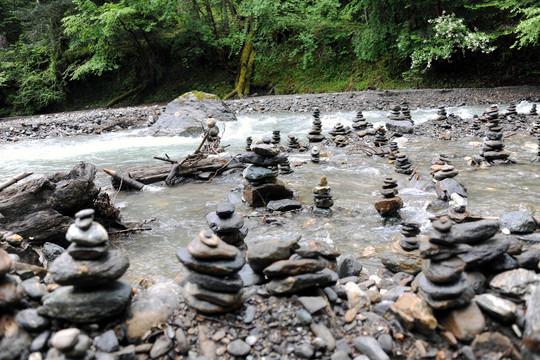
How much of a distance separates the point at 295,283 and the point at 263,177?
3.89m

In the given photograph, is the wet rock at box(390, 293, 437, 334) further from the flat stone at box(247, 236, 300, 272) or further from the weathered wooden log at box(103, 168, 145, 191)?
the weathered wooden log at box(103, 168, 145, 191)

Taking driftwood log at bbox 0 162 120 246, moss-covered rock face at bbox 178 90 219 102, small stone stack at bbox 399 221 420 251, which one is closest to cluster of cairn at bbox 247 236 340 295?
small stone stack at bbox 399 221 420 251

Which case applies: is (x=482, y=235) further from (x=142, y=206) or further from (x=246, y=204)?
(x=142, y=206)

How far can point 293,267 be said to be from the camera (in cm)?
308

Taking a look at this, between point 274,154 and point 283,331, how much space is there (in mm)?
4339

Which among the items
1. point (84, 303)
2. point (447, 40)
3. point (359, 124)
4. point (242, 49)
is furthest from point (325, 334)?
point (242, 49)

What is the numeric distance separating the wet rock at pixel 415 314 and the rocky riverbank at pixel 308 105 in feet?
52.5

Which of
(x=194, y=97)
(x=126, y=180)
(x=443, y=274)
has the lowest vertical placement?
(x=126, y=180)

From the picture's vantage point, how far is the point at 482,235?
10.6 feet

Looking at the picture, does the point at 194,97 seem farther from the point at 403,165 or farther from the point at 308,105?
the point at 403,165

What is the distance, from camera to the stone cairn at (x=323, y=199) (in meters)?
6.16

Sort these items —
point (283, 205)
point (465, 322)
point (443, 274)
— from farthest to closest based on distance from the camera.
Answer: point (283, 205) < point (443, 274) < point (465, 322)

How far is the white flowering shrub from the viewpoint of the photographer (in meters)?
18.2

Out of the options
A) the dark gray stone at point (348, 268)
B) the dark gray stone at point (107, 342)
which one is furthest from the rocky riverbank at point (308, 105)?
the dark gray stone at point (107, 342)
